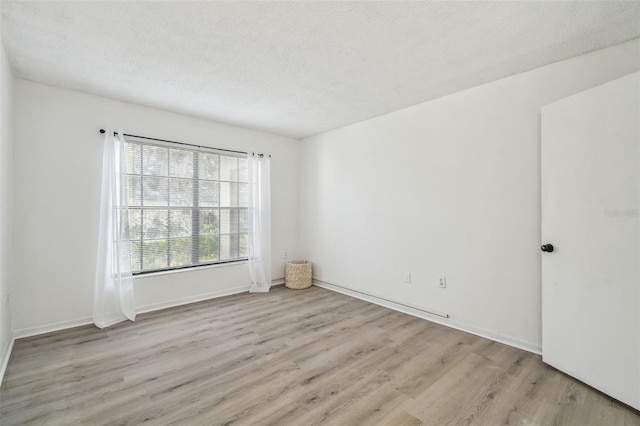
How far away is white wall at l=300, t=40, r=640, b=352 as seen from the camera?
2.54 m

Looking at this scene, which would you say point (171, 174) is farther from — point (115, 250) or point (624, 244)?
point (624, 244)

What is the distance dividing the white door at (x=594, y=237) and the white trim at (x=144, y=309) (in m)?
3.59

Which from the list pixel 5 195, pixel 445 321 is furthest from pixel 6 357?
pixel 445 321

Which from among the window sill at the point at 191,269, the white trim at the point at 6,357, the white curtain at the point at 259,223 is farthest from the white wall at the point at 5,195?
the white curtain at the point at 259,223

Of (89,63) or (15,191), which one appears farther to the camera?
(15,191)

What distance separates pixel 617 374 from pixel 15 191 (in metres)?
5.02

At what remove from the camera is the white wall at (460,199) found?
8.32ft

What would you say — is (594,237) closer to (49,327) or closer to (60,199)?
(60,199)

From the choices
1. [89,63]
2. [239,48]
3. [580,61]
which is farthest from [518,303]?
[89,63]

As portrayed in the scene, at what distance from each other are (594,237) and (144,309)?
437cm

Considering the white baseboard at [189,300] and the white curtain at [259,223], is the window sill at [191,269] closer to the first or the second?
the white curtain at [259,223]

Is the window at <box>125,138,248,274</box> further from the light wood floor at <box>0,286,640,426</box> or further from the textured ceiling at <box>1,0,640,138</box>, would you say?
the light wood floor at <box>0,286,640,426</box>

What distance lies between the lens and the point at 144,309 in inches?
137

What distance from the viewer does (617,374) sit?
1.87 m
